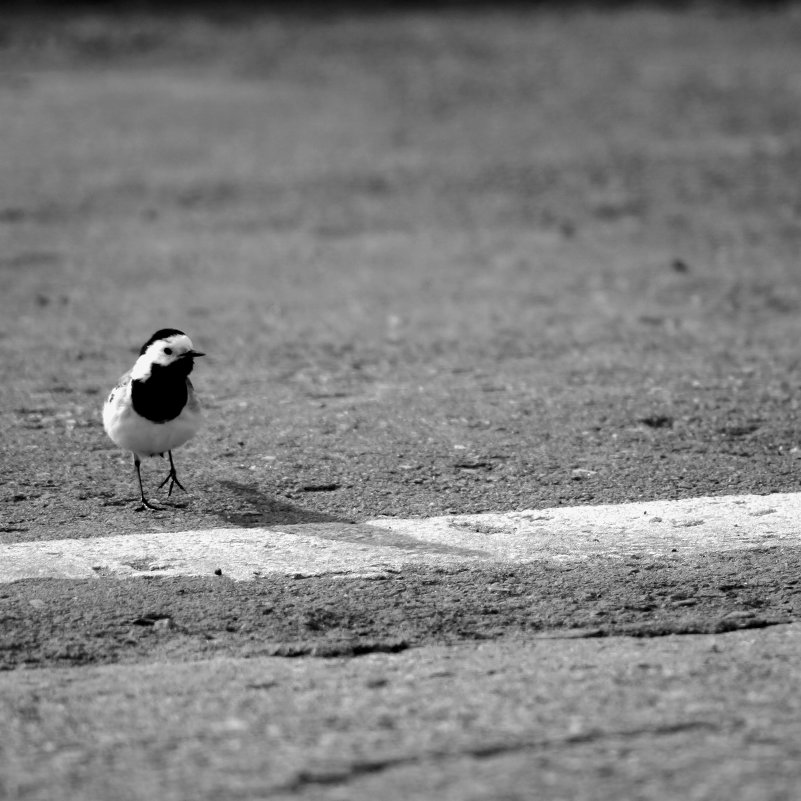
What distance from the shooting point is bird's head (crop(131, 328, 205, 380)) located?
20.0ft

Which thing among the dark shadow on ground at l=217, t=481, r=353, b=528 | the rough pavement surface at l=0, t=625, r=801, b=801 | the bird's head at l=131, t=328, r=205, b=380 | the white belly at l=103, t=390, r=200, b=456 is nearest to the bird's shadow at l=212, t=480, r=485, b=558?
the dark shadow on ground at l=217, t=481, r=353, b=528

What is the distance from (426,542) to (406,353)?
11.2 ft

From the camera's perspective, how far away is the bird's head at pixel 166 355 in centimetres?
610

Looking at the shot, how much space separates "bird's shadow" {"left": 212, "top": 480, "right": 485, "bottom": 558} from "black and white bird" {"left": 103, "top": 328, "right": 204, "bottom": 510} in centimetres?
39

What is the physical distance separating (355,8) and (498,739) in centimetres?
2240

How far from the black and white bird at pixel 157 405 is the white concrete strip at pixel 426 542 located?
23.8 inches

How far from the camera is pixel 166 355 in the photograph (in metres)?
6.12

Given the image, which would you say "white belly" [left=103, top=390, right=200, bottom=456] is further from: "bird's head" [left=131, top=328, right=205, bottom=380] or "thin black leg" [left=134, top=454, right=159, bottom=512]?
"bird's head" [left=131, top=328, right=205, bottom=380]

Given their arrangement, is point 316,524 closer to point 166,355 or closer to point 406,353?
point 166,355

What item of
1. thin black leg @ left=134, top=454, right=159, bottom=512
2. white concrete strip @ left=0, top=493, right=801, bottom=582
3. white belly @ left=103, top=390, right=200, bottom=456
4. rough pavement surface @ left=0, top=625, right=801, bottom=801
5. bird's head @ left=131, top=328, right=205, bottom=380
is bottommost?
rough pavement surface @ left=0, top=625, right=801, bottom=801

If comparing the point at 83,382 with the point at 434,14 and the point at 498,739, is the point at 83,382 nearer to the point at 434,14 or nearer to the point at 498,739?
the point at 498,739

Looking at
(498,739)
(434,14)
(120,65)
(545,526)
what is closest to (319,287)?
(545,526)

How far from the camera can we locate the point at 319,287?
35.1ft

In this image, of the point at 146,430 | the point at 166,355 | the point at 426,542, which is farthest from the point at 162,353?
the point at 426,542
